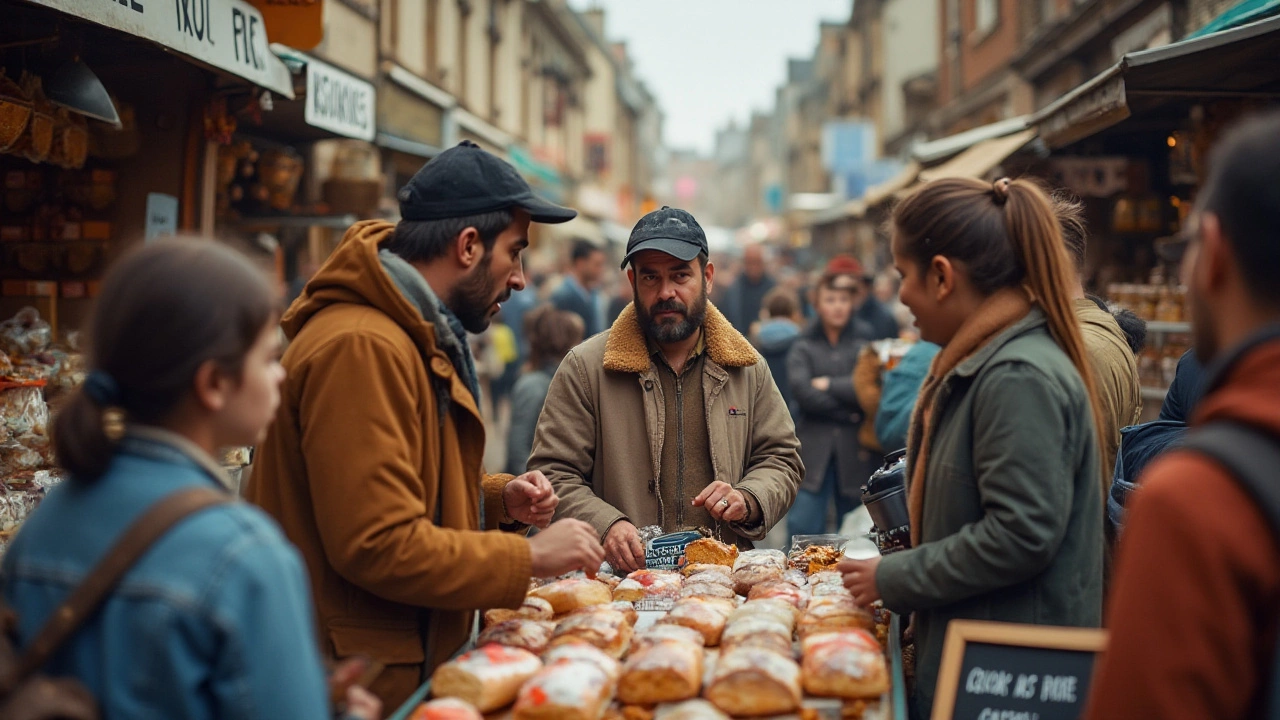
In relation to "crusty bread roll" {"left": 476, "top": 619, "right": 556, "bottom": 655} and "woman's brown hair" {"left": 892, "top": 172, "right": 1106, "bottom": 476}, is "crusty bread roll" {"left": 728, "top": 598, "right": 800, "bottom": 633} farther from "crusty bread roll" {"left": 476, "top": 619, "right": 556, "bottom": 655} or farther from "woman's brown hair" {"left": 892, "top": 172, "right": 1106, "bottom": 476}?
"woman's brown hair" {"left": 892, "top": 172, "right": 1106, "bottom": 476}

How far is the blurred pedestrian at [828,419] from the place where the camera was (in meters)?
7.45

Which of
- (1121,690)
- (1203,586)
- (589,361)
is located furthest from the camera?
(589,361)

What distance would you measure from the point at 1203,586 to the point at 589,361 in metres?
2.93

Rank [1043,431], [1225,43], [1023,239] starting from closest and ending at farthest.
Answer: [1043,431] → [1023,239] → [1225,43]

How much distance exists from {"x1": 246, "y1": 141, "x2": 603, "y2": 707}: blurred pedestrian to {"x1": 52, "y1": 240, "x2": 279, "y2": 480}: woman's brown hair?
2.39 ft

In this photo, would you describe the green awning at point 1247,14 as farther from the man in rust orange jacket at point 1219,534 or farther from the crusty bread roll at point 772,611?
the man in rust orange jacket at point 1219,534

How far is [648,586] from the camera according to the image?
3.25 m

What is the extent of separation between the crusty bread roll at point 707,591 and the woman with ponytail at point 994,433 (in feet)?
1.78

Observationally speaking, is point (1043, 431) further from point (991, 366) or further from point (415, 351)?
point (415, 351)

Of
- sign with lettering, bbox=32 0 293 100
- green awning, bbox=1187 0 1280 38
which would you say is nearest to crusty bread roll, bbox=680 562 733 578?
sign with lettering, bbox=32 0 293 100

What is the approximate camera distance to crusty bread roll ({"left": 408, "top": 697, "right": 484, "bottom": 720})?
216 centimetres

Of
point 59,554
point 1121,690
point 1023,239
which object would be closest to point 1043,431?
point 1023,239

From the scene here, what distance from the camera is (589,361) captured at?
13.7 ft

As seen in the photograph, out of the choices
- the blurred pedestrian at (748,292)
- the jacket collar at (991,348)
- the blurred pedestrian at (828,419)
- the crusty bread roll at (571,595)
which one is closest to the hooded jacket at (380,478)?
the crusty bread roll at (571,595)
